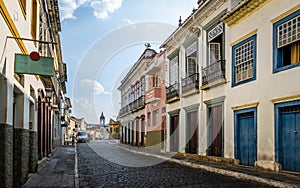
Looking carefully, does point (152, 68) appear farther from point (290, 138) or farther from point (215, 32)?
point (290, 138)

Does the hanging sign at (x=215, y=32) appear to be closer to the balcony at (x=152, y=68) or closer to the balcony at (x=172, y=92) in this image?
the balcony at (x=172, y=92)

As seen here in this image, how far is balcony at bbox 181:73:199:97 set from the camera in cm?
1711

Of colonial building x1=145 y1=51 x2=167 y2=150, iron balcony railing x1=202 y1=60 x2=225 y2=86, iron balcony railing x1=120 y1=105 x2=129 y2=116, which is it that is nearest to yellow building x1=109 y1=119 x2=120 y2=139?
iron balcony railing x1=120 y1=105 x2=129 y2=116

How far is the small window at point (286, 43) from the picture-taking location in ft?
33.0

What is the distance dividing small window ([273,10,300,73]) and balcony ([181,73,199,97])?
6.31 m

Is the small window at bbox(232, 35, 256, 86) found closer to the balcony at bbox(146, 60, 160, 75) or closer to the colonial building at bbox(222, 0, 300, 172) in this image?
the colonial building at bbox(222, 0, 300, 172)

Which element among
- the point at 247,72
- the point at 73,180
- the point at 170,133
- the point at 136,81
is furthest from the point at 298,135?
the point at 136,81

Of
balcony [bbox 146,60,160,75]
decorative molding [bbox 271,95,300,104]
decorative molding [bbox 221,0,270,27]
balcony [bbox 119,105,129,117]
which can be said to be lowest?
balcony [bbox 119,105,129,117]

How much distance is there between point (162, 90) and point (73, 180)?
14.5 m

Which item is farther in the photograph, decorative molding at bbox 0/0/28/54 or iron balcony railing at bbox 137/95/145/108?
iron balcony railing at bbox 137/95/145/108

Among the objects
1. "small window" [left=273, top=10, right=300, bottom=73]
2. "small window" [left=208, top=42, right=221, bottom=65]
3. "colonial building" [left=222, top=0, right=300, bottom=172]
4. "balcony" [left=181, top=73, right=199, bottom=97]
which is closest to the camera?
"small window" [left=273, top=10, right=300, bottom=73]

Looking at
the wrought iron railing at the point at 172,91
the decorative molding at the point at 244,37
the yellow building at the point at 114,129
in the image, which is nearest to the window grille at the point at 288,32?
the decorative molding at the point at 244,37

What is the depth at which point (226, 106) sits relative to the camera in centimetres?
1416

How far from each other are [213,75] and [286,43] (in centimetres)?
491
